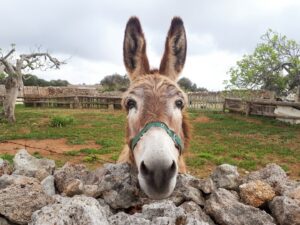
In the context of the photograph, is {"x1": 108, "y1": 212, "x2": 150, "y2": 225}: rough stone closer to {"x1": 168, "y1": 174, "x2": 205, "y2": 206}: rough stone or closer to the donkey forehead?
{"x1": 168, "y1": 174, "x2": 205, "y2": 206}: rough stone

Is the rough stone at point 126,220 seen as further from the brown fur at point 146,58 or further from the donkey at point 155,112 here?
the brown fur at point 146,58

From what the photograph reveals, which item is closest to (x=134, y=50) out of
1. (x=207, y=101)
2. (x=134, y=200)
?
(x=134, y=200)

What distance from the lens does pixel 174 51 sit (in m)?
3.98

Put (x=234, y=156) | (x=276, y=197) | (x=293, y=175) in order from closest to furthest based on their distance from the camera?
(x=276, y=197)
(x=293, y=175)
(x=234, y=156)

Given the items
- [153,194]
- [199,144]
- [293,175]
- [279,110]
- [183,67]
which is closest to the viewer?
[153,194]

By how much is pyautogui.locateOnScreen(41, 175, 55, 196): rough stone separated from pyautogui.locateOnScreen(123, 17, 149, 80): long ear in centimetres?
147

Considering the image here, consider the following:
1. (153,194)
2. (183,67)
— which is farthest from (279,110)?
(153,194)

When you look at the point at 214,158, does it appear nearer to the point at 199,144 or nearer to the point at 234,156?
the point at 234,156

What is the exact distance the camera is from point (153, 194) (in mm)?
2420

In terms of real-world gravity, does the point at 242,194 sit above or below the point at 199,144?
above

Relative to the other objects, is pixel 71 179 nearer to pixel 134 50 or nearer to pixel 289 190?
pixel 134 50

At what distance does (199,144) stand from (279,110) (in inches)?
436

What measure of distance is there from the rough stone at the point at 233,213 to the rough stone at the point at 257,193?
10.8 inches

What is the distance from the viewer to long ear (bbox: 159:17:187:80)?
3.93 metres
